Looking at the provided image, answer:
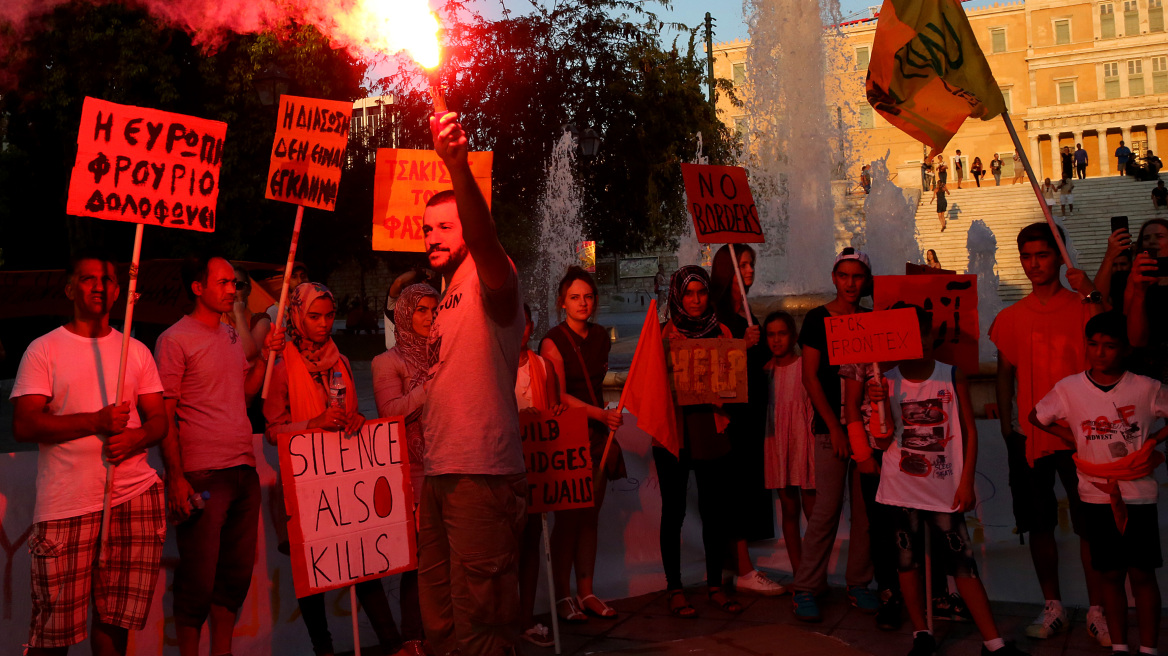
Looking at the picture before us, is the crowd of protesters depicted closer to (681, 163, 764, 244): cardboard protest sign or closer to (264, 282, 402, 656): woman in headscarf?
(264, 282, 402, 656): woman in headscarf

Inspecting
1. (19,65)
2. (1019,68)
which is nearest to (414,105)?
(19,65)

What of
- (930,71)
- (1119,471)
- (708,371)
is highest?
(930,71)

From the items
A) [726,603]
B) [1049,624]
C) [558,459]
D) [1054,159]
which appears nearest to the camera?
[1049,624]

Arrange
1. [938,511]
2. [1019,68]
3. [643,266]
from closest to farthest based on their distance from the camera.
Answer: [938,511] → [643,266] → [1019,68]

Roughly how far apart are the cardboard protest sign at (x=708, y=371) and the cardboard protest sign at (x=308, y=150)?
2147 millimetres

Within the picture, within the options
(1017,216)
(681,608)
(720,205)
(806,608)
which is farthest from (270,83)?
(1017,216)

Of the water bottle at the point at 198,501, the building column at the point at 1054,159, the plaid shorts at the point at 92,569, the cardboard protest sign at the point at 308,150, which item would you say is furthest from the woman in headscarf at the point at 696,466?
the building column at the point at 1054,159

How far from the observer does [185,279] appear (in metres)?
4.71

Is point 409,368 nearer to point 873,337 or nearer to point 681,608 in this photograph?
point 681,608

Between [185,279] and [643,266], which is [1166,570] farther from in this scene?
[643,266]

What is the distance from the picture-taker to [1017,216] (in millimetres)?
43125

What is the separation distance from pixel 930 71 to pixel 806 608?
2868 mm

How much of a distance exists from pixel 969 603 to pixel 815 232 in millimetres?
16366

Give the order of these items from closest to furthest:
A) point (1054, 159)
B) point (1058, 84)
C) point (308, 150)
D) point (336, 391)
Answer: point (336, 391)
point (308, 150)
point (1054, 159)
point (1058, 84)
